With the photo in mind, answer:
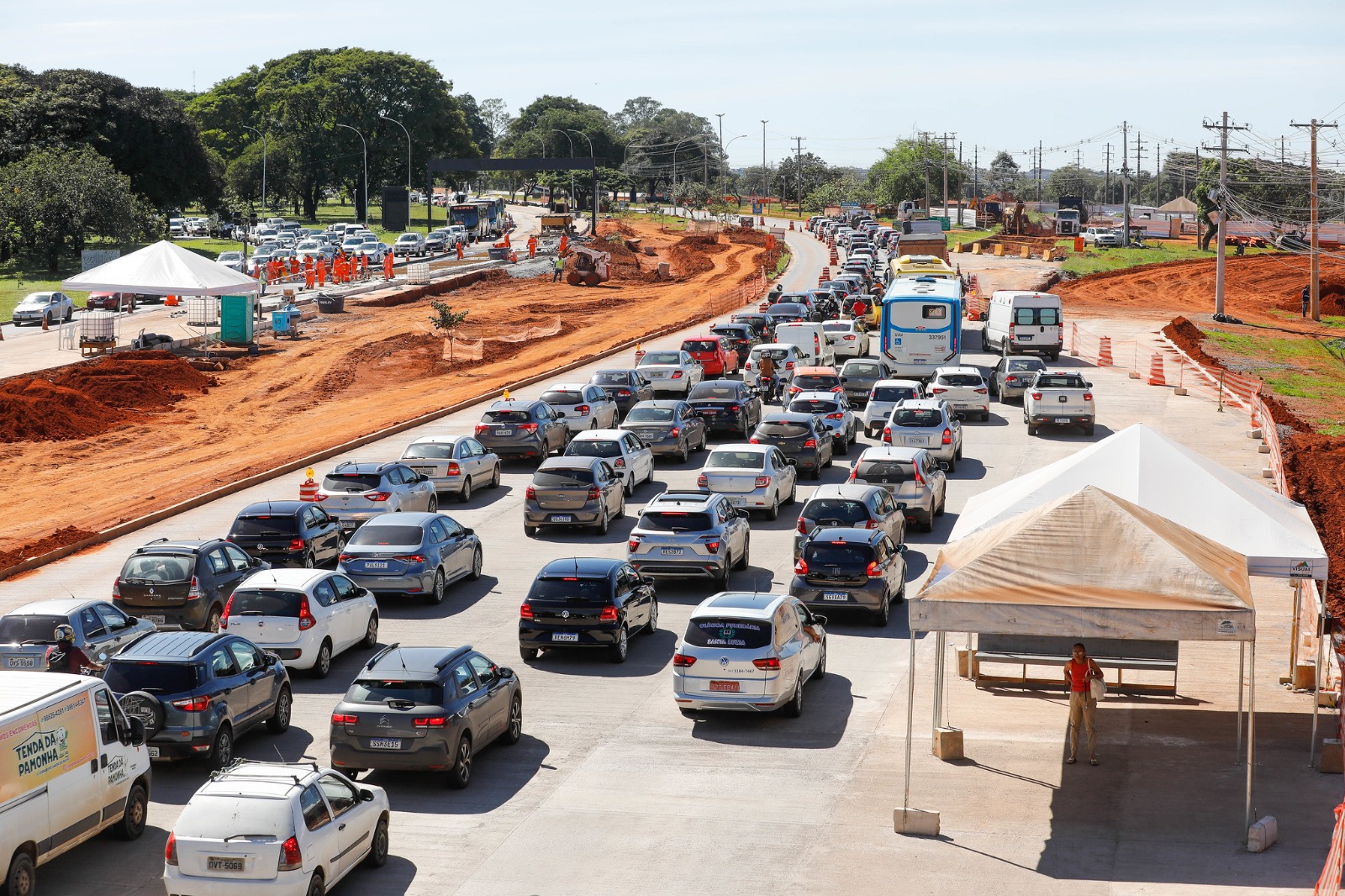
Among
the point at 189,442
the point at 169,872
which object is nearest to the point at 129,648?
the point at 169,872

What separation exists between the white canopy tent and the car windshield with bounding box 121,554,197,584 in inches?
456

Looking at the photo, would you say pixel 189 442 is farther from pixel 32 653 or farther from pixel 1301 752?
pixel 1301 752

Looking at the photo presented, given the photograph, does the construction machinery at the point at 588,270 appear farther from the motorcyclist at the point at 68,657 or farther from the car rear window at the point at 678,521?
the motorcyclist at the point at 68,657

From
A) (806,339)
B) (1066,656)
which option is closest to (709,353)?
(806,339)

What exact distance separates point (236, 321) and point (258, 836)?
50815mm

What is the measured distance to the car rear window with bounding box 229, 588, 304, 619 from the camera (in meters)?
20.6

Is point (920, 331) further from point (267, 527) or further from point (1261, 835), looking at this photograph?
point (1261, 835)

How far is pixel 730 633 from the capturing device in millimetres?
18875

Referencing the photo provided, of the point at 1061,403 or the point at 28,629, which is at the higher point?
the point at 1061,403

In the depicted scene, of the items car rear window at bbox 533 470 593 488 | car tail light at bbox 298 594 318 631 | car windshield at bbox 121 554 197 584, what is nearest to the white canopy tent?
car tail light at bbox 298 594 318 631

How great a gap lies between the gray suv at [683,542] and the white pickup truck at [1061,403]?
18170 mm

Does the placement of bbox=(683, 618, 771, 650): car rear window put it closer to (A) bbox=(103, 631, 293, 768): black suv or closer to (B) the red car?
(A) bbox=(103, 631, 293, 768): black suv

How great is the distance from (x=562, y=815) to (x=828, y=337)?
39.9m

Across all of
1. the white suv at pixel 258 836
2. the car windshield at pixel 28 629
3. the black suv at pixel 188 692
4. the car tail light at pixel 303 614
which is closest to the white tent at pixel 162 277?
the car tail light at pixel 303 614
